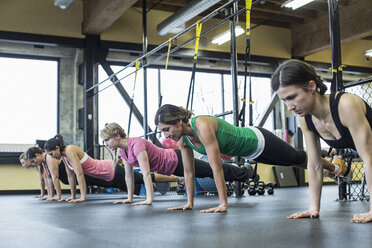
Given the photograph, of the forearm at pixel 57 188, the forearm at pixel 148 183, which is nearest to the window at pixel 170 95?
the forearm at pixel 57 188

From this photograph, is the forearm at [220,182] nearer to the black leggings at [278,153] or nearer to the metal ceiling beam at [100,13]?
the black leggings at [278,153]

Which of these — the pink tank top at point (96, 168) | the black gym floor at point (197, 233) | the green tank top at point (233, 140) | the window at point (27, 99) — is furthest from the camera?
the window at point (27, 99)

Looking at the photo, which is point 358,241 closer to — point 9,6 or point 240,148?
point 240,148

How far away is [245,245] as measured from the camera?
4.13 feet

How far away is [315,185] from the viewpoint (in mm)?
1932

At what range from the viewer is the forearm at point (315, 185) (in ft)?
6.32

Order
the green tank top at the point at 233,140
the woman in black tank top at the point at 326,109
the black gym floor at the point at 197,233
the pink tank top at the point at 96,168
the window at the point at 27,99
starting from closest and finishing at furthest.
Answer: the black gym floor at the point at 197,233, the woman in black tank top at the point at 326,109, the green tank top at the point at 233,140, the pink tank top at the point at 96,168, the window at the point at 27,99

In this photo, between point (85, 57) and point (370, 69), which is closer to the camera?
point (85, 57)

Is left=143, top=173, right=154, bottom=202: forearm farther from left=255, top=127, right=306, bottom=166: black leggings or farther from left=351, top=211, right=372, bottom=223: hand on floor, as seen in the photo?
left=351, top=211, right=372, bottom=223: hand on floor

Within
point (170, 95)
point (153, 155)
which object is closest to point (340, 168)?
point (153, 155)

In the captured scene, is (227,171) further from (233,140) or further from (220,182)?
(220,182)

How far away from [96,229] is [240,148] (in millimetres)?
1277

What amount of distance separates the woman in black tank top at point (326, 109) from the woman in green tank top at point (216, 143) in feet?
2.22

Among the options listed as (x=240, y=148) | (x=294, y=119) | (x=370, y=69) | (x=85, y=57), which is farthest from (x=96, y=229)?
(x=370, y=69)
